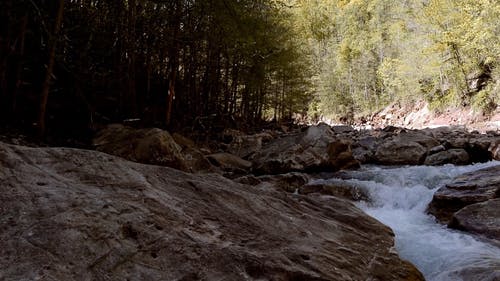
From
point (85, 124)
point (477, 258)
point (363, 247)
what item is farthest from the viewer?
point (85, 124)

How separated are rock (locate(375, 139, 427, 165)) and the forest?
18.3 ft

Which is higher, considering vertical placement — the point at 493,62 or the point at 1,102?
the point at 493,62

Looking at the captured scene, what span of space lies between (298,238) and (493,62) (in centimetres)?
2541

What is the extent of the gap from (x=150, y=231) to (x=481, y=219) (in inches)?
173

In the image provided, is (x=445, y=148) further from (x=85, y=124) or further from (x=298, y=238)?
(x=298, y=238)

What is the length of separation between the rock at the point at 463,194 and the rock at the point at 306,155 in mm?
4023

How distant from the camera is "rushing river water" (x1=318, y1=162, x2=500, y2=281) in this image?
373 cm

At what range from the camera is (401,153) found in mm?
12227

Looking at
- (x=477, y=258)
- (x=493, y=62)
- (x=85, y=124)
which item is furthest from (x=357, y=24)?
(x=477, y=258)

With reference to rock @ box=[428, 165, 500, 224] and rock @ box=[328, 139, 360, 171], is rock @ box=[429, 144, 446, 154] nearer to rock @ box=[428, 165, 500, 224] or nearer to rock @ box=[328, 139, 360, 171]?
rock @ box=[328, 139, 360, 171]

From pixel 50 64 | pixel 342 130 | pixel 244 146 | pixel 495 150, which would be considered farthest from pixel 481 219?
pixel 342 130

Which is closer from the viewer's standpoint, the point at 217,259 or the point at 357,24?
the point at 217,259

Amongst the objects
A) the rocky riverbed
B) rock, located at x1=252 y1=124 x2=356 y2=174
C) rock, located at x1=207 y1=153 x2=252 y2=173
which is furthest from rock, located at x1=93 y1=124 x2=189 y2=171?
the rocky riverbed

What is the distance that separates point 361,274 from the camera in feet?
9.02
